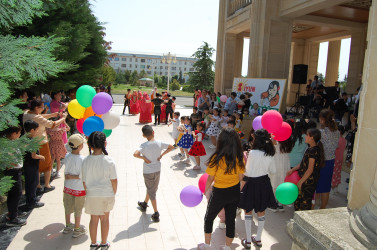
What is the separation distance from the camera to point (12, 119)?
3191 mm

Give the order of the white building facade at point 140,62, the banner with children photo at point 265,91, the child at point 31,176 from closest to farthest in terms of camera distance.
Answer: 1. the child at point 31,176
2. the banner with children photo at point 265,91
3. the white building facade at point 140,62

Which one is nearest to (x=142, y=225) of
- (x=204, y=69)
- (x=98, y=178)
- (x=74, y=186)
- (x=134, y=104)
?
(x=74, y=186)

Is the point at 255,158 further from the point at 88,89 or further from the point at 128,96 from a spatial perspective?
the point at 128,96

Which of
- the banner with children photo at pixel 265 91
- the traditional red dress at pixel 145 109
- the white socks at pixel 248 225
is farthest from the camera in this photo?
the traditional red dress at pixel 145 109

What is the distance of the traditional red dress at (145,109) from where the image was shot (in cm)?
1519

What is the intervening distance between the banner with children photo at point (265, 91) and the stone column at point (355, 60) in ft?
23.6

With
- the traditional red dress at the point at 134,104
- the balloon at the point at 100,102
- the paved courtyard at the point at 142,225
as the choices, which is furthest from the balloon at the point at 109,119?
the traditional red dress at the point at 134,104

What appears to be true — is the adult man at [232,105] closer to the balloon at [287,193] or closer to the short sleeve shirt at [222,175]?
the balloon at [287,193]

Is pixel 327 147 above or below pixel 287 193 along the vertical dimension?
above

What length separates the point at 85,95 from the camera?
5.65 metres

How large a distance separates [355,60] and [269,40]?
268 inches

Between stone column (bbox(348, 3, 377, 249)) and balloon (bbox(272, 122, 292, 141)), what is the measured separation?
1.43m

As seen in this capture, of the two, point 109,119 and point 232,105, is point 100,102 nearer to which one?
point 109,119

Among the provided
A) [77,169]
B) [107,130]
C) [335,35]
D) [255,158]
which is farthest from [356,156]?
[335,35]
